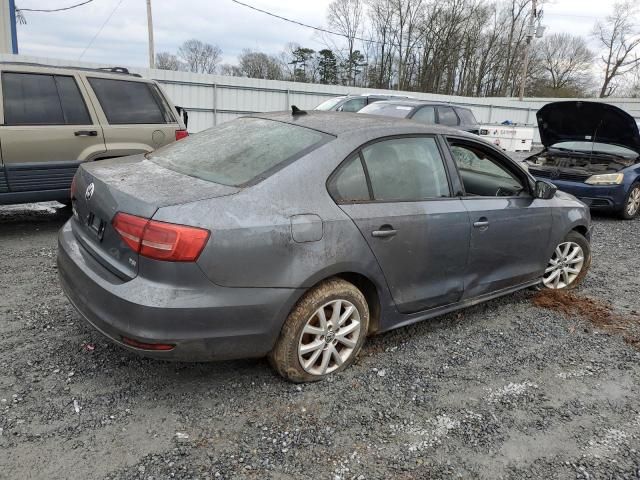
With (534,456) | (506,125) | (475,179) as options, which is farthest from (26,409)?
(506,125)

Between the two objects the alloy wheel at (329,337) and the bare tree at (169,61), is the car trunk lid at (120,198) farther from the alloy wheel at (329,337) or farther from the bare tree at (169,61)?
the bare tree at (169,61)

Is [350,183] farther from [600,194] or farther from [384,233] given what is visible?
[600,194]

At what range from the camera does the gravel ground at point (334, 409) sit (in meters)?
2.30

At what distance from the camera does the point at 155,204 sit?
241 cm

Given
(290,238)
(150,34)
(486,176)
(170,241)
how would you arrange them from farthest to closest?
(150,34), (486,176), (290,238), (170,241)

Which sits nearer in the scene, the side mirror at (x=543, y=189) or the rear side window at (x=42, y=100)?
the side mirror at (x=543, y=189)

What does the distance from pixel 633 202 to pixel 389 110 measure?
15.7 ft

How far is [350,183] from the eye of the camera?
2.91 meters

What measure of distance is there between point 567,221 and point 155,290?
3.63 m

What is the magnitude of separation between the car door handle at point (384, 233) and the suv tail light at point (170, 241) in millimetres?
1032

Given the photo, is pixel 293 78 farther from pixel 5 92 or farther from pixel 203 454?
pixel 203 454

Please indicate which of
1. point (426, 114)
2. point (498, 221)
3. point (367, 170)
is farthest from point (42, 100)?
point (426, 114)

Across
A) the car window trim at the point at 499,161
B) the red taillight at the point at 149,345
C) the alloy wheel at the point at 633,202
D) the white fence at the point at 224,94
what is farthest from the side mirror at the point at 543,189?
the white fence at the point at 224,94

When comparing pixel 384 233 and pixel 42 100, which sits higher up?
pixel 42 100
